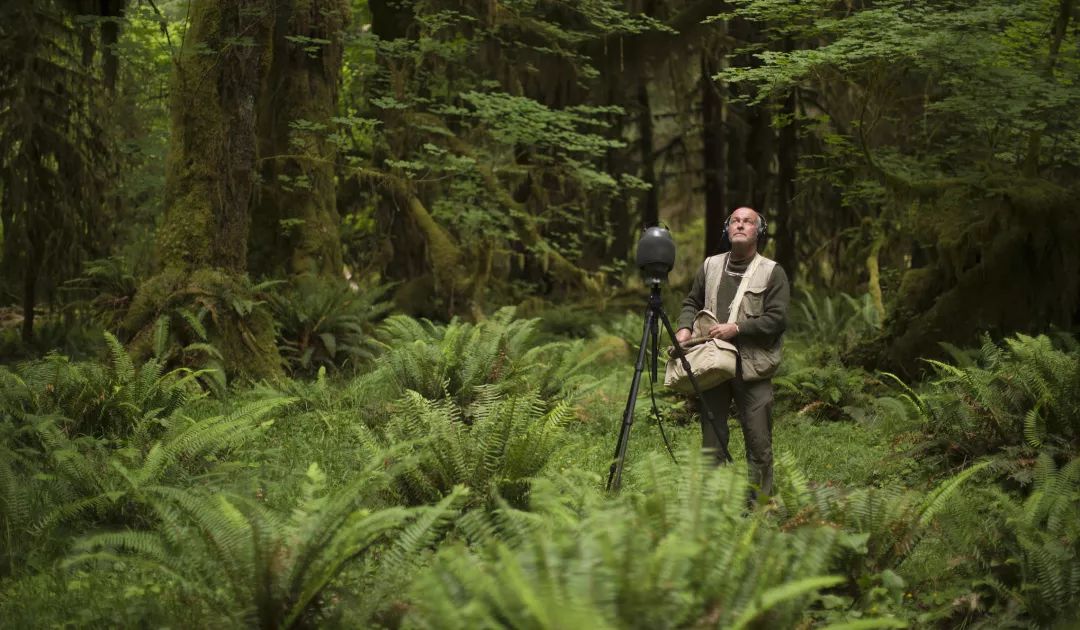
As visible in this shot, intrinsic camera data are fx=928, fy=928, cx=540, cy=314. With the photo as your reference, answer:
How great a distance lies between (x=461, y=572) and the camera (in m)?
2.96

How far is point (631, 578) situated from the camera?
2.87 metres

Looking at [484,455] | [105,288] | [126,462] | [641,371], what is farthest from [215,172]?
[641,371]

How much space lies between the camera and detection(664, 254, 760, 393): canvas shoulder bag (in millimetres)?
5480

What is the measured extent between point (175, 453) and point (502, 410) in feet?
6.53

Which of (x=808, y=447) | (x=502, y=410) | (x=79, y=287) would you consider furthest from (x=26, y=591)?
(x=79, y=287)

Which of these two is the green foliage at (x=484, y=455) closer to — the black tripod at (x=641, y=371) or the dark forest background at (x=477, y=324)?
the dark forest background at (x=477, y=324)

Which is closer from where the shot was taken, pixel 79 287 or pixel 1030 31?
pixel 1030 31

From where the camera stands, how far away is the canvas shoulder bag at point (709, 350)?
18.0 ft

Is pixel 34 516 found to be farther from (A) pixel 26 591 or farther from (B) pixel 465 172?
(B) pixel 465 172

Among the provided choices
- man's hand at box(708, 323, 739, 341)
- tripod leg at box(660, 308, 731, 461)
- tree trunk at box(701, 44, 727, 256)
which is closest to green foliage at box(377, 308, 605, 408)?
tripod leg at box(660, 308, 731, 461)

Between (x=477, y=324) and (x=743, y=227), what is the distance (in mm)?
5472

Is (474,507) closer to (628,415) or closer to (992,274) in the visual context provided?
(628,415)

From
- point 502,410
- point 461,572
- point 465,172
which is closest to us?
point 461,572

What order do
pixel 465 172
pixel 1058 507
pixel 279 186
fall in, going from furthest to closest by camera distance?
1. pixel 465 172
2. pixel 279 186
3. pixel 1058 507
